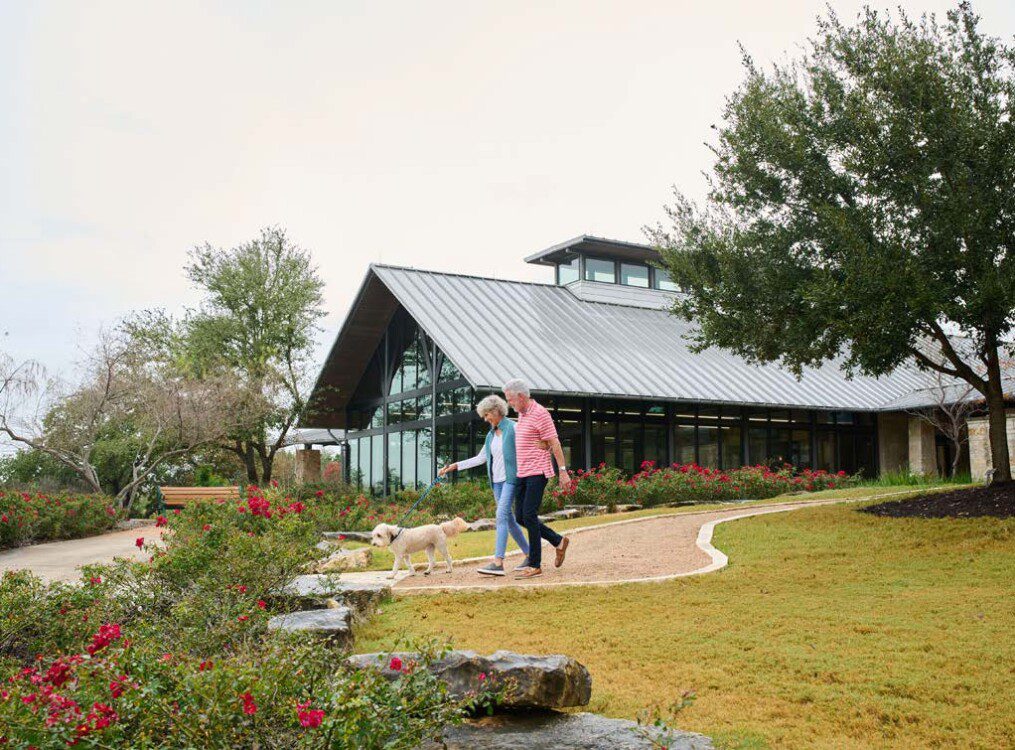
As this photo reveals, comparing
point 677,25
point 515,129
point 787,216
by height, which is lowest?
point 787,216

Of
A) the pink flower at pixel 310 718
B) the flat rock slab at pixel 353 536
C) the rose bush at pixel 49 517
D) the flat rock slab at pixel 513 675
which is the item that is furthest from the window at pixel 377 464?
the pink flower at pixel 310 718

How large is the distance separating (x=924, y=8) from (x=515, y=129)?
6.07 meters

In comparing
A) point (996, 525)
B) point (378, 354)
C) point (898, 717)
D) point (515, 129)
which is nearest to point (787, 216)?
point (515, 129)

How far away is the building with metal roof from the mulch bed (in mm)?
8440

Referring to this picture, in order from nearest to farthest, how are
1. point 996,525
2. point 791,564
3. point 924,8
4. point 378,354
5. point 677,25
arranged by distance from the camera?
1. point 791,564
2. point 996,525
3. point 677,25
4. point 924,8
5. point 378,354

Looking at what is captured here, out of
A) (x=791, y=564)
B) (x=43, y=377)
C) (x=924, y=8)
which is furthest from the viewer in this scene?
(x=43, y=377)

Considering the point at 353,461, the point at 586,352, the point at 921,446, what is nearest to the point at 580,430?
the point at 586,352

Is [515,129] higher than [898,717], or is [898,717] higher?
[515,129]

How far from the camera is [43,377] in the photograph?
2177cm

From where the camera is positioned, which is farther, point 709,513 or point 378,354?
point 378,354

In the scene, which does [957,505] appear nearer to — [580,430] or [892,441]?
[580,430]

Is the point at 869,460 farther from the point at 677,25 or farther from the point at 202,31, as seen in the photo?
the point at 202,31

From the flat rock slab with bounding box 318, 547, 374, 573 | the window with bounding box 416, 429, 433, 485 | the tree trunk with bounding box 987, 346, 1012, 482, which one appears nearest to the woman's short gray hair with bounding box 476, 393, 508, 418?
the flat rock slab with bounding box 318, 547, 374, 573

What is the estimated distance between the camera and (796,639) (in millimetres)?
5945
